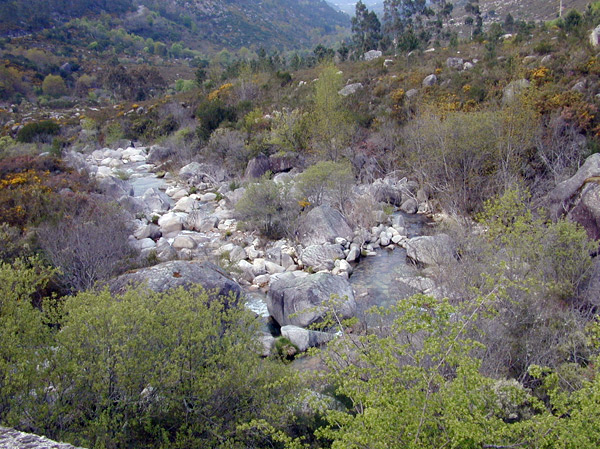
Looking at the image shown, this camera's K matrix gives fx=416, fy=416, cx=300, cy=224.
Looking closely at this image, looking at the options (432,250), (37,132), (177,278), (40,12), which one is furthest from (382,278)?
(40,12)

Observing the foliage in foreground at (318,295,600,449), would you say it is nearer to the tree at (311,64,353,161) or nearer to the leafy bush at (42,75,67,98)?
the tree at (311,64,353,161)

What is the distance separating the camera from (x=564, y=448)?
3480 millimetres

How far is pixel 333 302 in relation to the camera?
5387 mm

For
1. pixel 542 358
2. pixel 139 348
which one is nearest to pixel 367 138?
pixel 542 358

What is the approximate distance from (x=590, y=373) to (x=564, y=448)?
274cm

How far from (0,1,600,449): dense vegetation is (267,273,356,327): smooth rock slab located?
99 cm

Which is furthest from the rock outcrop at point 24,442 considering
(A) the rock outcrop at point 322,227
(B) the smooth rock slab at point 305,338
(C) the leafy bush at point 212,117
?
(C) the leafy bush at point 212,117

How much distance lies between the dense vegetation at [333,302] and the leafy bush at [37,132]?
0.23 m

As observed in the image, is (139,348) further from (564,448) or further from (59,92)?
(59,92)

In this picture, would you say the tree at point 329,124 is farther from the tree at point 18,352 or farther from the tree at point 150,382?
the tree at point 18,352

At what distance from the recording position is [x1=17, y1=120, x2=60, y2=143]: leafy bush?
1319 inches

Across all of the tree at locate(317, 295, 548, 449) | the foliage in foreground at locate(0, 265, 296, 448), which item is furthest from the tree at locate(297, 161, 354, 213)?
the tree at locate(317, 295, 548, 449)

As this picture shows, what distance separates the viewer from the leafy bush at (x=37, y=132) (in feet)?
110

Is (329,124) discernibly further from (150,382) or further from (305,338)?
(150,382)
